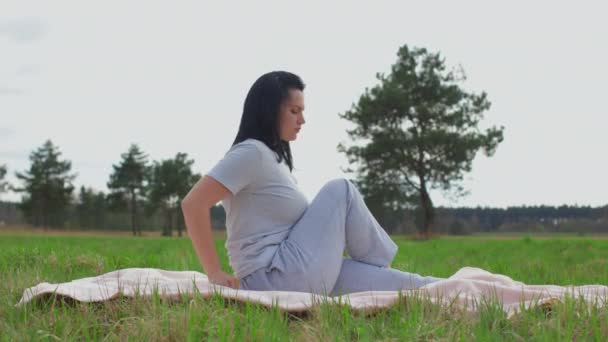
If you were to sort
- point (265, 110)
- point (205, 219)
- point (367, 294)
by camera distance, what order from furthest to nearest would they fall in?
point (265, 110) → point (205, 219) → point (367, 294)

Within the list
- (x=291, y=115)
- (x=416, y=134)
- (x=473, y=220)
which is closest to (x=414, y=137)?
(x=416, y=134)

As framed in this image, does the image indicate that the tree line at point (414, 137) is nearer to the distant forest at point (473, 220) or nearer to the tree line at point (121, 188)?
the distant forest at point (473, 220)

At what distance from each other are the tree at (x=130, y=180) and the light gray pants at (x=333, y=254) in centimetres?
5003

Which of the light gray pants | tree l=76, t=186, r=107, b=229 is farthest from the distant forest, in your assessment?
the light gray pants

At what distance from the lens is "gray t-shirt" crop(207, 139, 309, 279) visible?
3.59 metres

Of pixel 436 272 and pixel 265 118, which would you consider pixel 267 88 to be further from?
pixel 436 272

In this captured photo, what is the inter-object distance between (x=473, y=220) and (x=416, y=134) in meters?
19.0

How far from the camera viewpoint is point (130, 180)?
5272cm

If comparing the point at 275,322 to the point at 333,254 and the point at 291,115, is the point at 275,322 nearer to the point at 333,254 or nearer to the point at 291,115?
the point at 333,254

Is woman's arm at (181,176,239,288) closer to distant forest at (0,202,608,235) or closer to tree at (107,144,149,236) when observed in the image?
distant forest at (0,202,608,235)

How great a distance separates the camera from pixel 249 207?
3.73m

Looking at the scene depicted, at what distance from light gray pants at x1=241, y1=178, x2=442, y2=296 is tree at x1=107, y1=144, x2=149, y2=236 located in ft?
164

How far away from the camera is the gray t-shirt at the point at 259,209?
3.59 m

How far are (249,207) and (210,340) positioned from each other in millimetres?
1549
